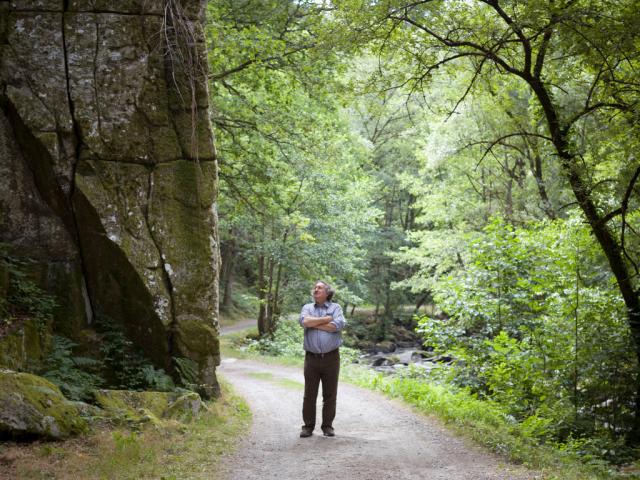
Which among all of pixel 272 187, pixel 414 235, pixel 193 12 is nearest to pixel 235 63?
pixel 193 12

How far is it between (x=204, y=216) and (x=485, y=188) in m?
16.0

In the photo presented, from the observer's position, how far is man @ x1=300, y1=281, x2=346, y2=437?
7703mm

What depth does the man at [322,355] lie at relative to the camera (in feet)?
25.3

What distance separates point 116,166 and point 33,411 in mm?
3957

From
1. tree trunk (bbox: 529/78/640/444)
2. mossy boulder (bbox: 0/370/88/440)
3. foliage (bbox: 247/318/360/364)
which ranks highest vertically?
tree trunk (bbox: 529/78/640/444)

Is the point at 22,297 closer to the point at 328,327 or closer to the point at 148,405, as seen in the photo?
the point at 148,405

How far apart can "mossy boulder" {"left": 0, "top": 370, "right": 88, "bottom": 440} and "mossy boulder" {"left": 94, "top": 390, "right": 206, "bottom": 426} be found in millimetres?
755

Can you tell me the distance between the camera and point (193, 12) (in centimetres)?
926

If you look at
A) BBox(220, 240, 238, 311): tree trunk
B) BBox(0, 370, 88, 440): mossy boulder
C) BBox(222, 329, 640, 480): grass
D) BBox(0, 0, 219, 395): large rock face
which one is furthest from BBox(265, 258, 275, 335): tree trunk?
BBox(0, 370, 88, 440): mossy boulder

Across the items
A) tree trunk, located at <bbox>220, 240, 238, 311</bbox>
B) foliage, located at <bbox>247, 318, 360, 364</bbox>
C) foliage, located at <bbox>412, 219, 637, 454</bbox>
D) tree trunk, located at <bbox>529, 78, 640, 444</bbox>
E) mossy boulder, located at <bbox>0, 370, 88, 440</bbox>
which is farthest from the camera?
tree trunk, located at <bbox>220, 240, 238, 311</bbox>

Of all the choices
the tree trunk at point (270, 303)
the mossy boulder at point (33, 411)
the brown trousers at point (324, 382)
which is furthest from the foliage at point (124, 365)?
the tree trunk at point (270, 303)

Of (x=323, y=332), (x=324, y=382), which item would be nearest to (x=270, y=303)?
(x=324, y=382)

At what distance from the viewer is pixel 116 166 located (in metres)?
8.54

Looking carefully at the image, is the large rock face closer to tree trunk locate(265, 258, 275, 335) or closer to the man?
the man
